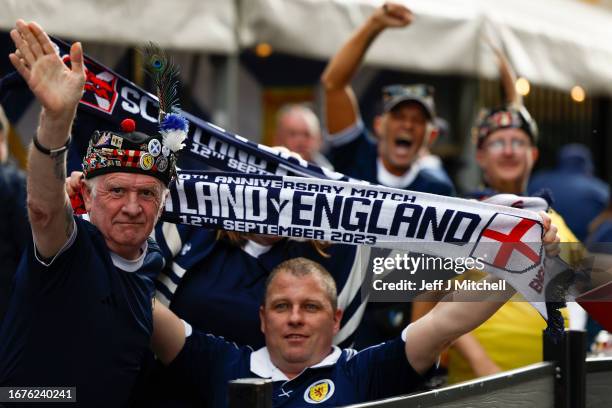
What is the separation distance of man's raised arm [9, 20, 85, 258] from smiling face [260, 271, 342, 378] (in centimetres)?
100

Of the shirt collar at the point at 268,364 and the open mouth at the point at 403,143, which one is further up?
the open mouth at the point at 403,143

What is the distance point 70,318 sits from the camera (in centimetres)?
317

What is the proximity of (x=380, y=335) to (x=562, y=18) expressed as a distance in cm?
522

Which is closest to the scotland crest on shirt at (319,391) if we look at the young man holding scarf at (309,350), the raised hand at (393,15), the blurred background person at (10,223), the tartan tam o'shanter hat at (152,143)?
the young man holding scarf at (309,350)

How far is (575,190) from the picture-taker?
8.84m

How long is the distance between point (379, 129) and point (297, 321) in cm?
225

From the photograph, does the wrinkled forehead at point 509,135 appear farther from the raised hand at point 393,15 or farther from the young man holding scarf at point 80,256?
the young man holding scarf at point 80,256

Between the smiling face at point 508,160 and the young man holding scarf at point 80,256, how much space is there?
7.29ft

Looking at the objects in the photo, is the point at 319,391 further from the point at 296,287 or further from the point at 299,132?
→ the point at 299,132

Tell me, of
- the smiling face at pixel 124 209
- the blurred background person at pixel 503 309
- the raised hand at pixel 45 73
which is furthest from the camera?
the blurred background person at pixel 503 309

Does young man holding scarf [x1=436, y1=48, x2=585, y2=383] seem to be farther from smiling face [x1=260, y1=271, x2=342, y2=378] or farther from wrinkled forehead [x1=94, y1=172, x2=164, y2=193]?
wrinkled forehead [x1=94, y1=172, x2=164, y2=193]

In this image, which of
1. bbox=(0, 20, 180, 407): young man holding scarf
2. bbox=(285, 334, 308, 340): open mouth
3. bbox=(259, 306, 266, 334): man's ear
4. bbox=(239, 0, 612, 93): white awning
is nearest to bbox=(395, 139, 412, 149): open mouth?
bbox=(239, 0, 612, 93): white awning

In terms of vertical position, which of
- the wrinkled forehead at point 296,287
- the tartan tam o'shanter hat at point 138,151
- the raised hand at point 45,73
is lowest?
the wrinkled forehead at point 296,287

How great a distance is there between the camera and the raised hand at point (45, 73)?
9.37 ft
